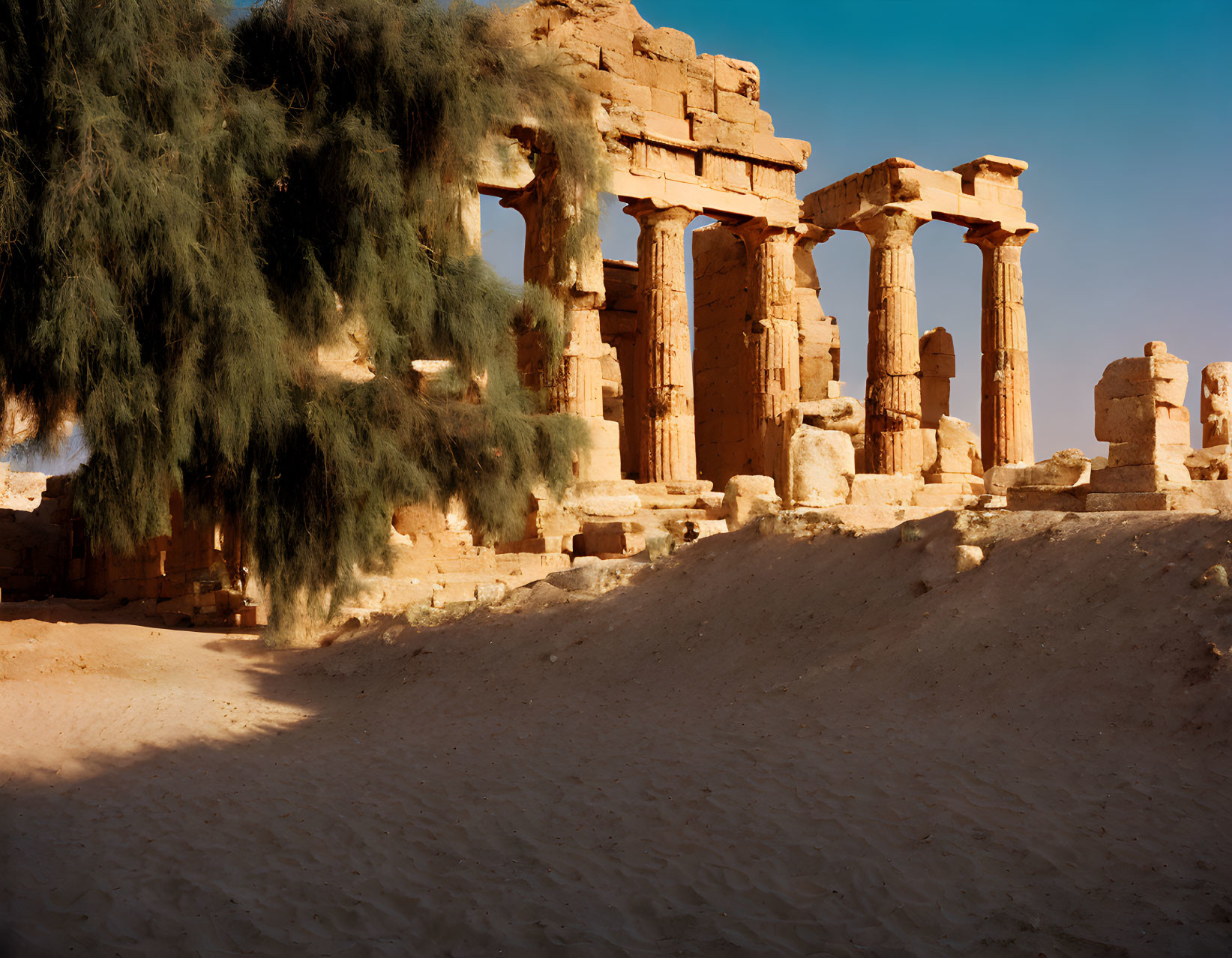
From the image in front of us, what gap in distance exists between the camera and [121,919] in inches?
172

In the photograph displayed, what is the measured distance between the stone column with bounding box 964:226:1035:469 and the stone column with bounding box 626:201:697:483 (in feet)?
23.4

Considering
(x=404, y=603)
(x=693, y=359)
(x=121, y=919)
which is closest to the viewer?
(x=121, y=919)

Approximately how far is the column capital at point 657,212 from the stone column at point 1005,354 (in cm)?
703

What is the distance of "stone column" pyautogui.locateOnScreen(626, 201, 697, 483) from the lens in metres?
18.2

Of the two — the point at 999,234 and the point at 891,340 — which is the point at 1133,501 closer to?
the point at 891,340

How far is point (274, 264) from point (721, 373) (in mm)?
13624

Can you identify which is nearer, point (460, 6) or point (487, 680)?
point (487, 680)

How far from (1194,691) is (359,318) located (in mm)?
8260

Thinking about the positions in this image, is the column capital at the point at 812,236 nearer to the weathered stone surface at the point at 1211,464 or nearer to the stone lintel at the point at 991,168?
the stone lintel at the point at 991,168

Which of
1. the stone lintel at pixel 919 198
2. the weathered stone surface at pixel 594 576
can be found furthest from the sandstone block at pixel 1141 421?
the stone lintel at pixel 919 198

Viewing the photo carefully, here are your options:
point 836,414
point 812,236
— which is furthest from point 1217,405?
point 812,236

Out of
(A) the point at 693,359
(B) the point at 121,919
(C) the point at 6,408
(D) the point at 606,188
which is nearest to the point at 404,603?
(C) the point at 6,408

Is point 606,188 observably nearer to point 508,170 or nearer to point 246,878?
point 508,170

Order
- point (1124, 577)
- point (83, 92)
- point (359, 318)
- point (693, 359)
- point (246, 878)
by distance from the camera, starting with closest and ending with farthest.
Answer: point (246, 878) < point (1124, 577) < point (83, 92) < point (359, 318) < point (693, 359)
